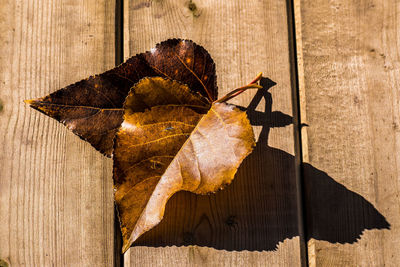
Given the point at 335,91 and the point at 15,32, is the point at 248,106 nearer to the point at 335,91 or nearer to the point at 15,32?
the point at 335,91

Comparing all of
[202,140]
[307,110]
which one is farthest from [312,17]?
[202,140]

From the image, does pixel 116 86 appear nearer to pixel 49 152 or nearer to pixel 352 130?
pixel 49 152

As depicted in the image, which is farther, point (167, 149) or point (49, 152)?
point (49, 152)

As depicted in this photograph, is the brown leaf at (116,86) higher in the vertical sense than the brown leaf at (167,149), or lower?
higher

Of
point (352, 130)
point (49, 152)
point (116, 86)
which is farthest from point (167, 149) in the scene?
point (352, 130)

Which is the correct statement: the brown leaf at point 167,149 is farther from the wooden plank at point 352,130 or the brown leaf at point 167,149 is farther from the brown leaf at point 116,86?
the wooden plank at point 352,130

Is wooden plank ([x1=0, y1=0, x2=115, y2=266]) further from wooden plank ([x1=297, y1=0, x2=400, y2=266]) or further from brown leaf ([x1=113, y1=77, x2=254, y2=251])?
wooden plank ([x1=297, y1=0, x2=400, y2=266])

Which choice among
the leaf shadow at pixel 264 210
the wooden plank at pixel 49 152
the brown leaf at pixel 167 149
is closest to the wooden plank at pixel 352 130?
the leaf shadow at pixel 264 210

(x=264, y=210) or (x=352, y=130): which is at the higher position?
(x=352, y=130)
